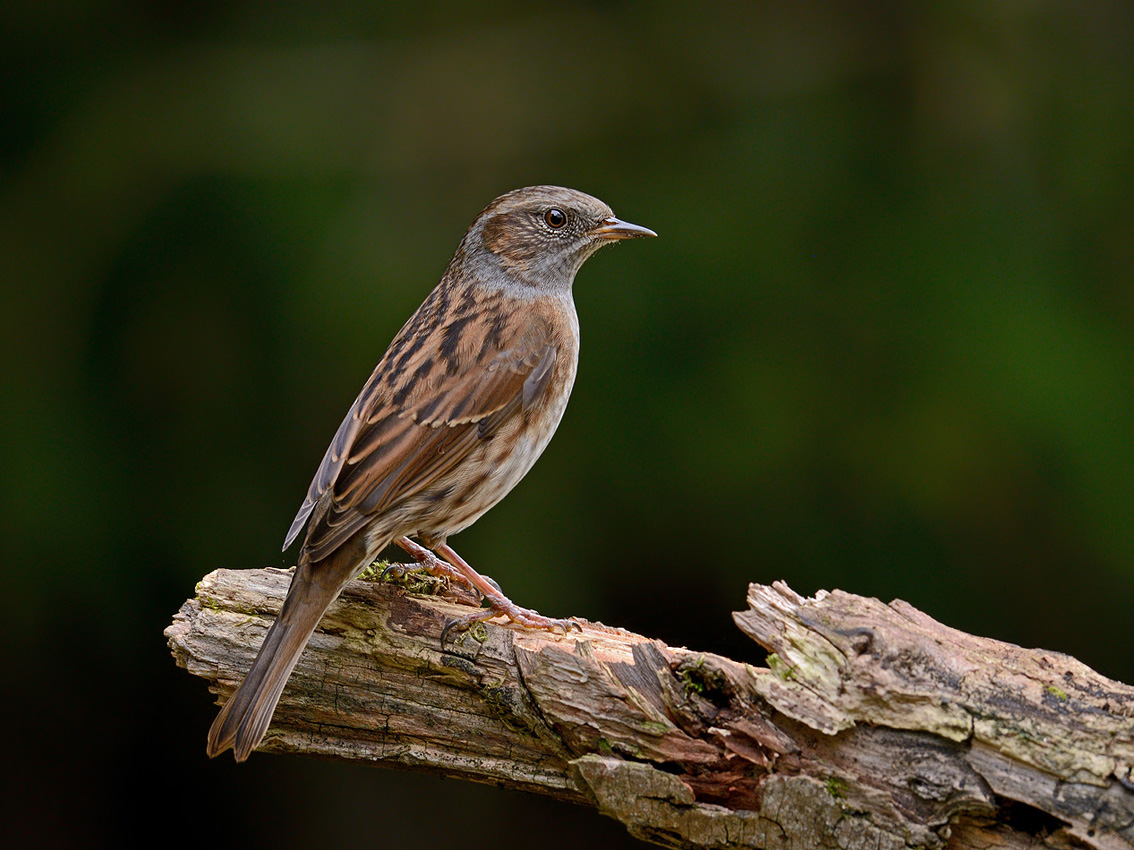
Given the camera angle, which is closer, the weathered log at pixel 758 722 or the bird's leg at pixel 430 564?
the weathered log at pixel 758 722

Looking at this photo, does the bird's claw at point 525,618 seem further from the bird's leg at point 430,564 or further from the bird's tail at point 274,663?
the bird's tail at point 274,663

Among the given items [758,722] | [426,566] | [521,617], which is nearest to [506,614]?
[521,617]

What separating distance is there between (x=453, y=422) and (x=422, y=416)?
4.3 inches

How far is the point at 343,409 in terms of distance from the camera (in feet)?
17.1

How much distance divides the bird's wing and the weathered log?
0.40 meters

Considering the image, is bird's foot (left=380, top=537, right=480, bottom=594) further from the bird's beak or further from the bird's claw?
the bird's beak

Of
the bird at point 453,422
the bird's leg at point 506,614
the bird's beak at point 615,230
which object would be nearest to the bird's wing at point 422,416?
the bird at point 453,422

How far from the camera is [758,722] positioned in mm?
2896

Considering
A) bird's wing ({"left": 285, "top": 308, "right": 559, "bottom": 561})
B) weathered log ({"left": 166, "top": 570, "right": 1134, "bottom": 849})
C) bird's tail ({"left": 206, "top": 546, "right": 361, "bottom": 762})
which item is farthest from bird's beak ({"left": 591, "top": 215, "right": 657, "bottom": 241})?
bird's tail ({"left": 206, "top": 546, "right": 361, "bottom": 762})

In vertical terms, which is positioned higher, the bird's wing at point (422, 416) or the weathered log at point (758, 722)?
the bird's wing at point (422, 416)

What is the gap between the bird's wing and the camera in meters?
3.57

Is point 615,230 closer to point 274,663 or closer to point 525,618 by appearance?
point 525,618

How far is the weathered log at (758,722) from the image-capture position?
2.69 metres

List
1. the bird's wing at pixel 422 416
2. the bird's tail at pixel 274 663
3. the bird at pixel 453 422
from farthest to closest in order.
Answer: the bird's wing at pixel 422 416, the bird at pixel 453 422, the bird's tail at pixel 274 663
